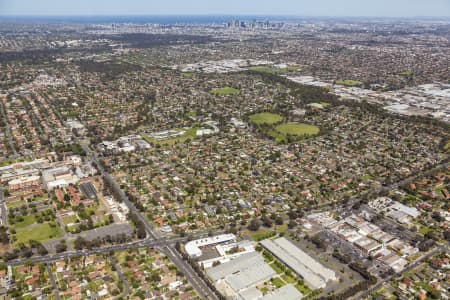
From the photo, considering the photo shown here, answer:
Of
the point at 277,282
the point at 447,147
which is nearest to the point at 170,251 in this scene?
the point at 277,282

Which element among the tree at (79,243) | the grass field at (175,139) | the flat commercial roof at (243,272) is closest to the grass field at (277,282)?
the flat commercial roof at (243,272)

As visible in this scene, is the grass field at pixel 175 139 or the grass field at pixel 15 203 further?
the grass field at pixel 175 139

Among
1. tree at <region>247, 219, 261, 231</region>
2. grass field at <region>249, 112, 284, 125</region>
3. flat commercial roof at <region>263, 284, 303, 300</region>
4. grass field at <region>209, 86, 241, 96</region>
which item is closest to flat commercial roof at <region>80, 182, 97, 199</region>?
tree at <region>247, 219, 261, 231</region>

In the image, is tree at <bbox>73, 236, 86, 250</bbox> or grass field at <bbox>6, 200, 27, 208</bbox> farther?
grass field at <bbox>6, 200, 27, 208</bbox>

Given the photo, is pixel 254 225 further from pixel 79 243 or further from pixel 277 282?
pixel 79 243

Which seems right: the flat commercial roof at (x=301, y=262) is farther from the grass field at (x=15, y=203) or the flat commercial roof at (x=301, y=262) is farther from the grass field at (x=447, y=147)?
the grass field at (x=447, y=147)

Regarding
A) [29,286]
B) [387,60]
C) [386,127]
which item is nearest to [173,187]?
[29,286]

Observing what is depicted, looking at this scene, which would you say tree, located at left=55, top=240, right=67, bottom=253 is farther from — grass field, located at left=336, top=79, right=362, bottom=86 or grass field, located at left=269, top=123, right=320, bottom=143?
grass field, located at left=336, top=79, right=362, bottom=86
